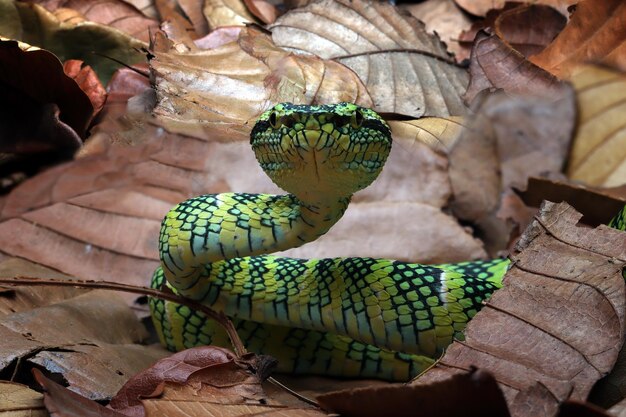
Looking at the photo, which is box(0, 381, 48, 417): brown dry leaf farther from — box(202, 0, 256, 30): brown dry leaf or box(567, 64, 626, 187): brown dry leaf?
box(567, 64, 626, 187): brown dry leaf

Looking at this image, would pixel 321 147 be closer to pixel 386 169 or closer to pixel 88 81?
pixel 88 81

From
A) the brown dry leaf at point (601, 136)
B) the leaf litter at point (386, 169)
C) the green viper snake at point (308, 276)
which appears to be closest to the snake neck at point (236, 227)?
the green viper snake at point (308, 276)

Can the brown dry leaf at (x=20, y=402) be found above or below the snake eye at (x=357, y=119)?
below

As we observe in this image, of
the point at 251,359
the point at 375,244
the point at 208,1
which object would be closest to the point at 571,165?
the point at 375,244

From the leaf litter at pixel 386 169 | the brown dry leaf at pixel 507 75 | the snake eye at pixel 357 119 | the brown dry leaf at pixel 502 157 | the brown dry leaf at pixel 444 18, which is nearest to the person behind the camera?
the leaf litter at pixel 386 169

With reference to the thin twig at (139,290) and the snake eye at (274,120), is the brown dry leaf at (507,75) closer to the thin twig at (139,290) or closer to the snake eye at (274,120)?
the snake eye at (274,120)

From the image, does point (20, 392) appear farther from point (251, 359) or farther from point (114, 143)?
point (114, 143)

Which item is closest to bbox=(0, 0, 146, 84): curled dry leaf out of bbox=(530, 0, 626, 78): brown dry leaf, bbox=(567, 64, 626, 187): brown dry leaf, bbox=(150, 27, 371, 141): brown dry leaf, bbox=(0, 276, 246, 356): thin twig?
bbox=(150, 27, 371, 141): brown dry leaf

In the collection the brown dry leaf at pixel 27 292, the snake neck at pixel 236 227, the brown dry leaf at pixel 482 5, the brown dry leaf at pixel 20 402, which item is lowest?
the brown dry leaf at pixel 27 292
